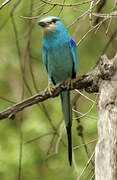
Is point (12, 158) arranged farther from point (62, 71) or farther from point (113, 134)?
point (113, 134)

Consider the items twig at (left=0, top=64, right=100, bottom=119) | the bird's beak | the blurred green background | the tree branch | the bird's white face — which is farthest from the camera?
the blurred green background

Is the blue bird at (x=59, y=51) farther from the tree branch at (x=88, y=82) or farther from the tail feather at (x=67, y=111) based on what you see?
the tree branch at (x=88, y=82)

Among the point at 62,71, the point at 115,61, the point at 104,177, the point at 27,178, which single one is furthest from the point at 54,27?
the point at 104,177

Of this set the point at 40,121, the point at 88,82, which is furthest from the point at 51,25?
the point at 40,121

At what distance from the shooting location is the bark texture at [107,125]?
252 centimetres

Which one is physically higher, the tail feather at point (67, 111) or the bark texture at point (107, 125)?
the bark texture at point (107, 125)

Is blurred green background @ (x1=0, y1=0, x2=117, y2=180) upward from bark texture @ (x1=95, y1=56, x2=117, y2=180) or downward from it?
downward

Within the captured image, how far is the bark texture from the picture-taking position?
8.28ft

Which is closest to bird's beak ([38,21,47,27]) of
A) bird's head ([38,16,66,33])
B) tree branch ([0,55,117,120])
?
bird's head ([38,16,66,33])

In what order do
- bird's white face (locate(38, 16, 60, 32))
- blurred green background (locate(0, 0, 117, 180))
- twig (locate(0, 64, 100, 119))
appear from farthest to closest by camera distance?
blurred green background (locate(0, 0, 117, 180)) < bird's white face (locate(38, 16, 60, 32)) < twig (locate(0, 64, 100, 119))

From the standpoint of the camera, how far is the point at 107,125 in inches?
104

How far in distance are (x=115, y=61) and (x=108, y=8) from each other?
2.15 metres

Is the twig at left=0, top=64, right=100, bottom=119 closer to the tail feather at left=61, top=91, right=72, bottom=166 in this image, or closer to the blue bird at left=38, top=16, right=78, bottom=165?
the tail feather at left=61, top=91, right=72, bottom=166

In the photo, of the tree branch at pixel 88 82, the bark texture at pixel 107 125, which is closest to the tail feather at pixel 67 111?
the tree branch at pixel 88 82
